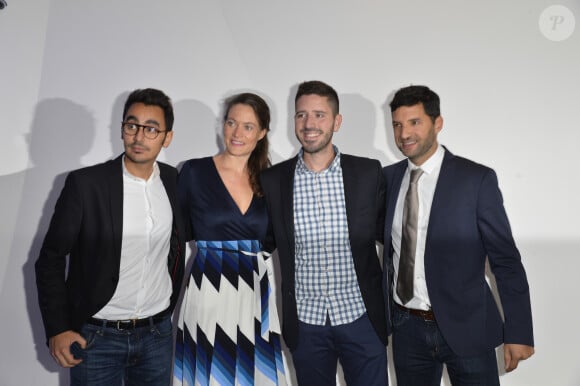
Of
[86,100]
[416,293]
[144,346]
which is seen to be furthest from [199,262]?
[86,100]

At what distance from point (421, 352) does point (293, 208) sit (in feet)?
2.96

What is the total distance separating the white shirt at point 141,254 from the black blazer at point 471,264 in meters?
1.23

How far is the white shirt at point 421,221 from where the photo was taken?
2093mm

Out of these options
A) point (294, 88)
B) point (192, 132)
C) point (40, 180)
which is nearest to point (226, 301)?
point (192, 132)

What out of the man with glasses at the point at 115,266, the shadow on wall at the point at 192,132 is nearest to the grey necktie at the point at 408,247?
the man with glasses at the point at 115,266

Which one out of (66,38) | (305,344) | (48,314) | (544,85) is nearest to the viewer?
(48,314)

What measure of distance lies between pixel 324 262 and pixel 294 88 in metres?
1.43

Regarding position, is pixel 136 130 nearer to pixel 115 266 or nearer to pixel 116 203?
pixel 116 203

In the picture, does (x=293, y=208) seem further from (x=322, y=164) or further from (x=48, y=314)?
(x=48, y=314)

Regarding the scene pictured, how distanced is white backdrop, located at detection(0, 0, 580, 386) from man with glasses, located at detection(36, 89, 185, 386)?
113cm

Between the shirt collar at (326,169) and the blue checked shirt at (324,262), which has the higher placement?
the shirt collar at (326,169)

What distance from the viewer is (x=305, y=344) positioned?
2.22 m

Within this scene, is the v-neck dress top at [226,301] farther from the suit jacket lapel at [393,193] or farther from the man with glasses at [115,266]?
the suit jacket lapel at [393,193]

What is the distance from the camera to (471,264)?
2068 millimetres
